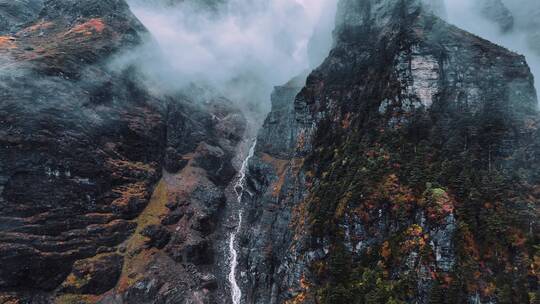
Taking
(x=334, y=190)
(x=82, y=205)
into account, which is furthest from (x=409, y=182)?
(x=82, y=205)

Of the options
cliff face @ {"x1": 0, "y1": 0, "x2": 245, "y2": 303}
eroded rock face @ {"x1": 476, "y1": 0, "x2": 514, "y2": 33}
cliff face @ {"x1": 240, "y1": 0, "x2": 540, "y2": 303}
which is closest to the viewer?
cliff face @ {"x1": 240, "y1": 0, "x2": 540, "y2": 303}

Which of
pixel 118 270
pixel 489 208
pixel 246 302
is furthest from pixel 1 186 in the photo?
pixel 489 208

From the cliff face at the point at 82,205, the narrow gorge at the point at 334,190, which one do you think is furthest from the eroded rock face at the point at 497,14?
the cliff face at the point at 82,205

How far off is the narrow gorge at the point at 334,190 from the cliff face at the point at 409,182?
1.45 feet

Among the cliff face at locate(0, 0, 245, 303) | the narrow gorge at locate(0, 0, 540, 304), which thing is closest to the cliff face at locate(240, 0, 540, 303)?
the narrow gorge at locate(0, 0, 540, 304)

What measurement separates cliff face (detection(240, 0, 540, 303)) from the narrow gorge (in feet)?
1.45

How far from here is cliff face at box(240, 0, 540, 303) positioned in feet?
265

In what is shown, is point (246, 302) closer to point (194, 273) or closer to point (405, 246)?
point (194, 273)

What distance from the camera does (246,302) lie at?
141625 millimetres

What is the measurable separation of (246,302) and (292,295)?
41.7 m

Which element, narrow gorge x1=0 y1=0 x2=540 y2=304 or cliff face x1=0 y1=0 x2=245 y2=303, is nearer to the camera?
narrow gorge x1=0 y1=0 x2=540 y2=304

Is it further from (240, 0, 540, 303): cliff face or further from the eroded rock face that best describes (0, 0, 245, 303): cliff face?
the eroded rock face

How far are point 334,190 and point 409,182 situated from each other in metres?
24.6

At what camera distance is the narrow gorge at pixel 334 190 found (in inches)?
3369
